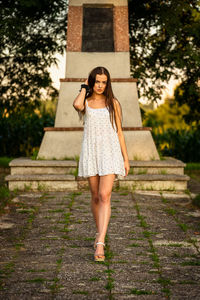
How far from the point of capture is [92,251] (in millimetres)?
5090

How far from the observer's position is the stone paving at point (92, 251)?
392 centimetres

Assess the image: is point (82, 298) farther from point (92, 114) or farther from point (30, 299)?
point (92, 114)

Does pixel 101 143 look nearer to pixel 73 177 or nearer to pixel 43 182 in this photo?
pixel 73 177

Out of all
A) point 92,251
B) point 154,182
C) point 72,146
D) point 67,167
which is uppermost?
point 72,146

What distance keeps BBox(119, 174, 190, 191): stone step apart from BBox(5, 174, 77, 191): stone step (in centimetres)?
94

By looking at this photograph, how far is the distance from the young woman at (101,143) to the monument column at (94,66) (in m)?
4.66

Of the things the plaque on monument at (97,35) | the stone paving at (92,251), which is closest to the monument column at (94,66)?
the plaque on monument at (97,35)

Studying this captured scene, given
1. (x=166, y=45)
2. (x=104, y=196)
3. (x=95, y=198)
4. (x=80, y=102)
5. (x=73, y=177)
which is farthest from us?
(x=166, y=45)

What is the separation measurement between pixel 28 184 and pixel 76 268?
14.6 ft

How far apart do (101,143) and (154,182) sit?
4.08 meters

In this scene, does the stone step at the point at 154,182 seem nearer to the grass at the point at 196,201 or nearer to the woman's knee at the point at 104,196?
the grass at the point at 196,201

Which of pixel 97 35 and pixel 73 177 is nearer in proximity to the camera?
pixel 73 177

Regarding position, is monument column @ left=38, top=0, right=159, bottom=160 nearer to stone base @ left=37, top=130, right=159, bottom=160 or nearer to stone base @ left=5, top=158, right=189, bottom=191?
stone base @ left=37, top=130, right=159, bottom=160

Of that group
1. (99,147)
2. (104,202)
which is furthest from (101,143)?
(104,202)
